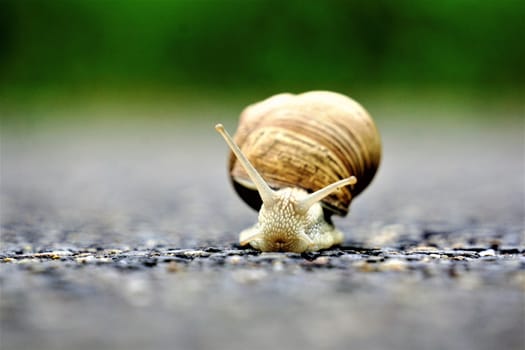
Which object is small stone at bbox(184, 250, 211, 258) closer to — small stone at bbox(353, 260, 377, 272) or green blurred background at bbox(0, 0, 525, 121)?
small stone at bbox(353, 260, 377, 272)

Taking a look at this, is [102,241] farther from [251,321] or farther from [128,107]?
[128,107]

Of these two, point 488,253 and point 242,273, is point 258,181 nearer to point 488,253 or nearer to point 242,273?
point 242,273

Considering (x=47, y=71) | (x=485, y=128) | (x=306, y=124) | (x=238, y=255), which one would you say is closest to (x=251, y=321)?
(x=238, y=255)

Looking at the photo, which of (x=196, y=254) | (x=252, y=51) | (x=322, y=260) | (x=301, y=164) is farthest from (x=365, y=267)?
(x=252, y=51)

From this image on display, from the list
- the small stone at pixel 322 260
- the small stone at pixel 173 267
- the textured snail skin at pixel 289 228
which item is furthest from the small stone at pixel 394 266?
the small stone at pixel 173 267

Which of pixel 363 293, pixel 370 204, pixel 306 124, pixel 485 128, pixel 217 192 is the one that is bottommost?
pixel 363 293

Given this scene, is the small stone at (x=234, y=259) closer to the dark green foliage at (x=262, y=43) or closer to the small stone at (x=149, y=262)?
the small stone at (x=149, y=262)

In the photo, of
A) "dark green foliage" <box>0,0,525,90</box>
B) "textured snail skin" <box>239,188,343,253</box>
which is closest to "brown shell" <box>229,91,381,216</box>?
"textured snail skin" <box>239,188,343,253</box>
